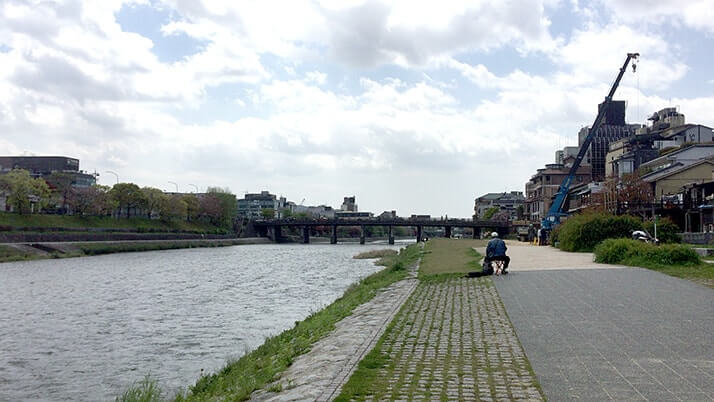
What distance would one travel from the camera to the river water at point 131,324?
13.7 metres

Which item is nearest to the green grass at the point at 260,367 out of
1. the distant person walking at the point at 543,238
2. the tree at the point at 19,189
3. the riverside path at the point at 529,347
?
the riverside path at the point at 529,347

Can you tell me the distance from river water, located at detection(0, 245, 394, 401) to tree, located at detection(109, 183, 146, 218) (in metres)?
60.8

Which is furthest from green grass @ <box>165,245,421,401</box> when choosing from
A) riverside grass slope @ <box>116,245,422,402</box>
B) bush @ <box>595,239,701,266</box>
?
bush @ <box>595,239,701,266</box>

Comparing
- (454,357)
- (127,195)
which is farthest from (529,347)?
(127,195)

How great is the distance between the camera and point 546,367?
8453mm

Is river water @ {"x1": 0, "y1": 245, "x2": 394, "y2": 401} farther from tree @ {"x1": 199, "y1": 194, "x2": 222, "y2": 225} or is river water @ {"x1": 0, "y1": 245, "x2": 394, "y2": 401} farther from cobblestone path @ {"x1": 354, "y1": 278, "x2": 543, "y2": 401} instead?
tree @ {"x1": 199, "y1": 194, "x2": 222, "y2": 225}

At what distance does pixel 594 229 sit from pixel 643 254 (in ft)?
41.3

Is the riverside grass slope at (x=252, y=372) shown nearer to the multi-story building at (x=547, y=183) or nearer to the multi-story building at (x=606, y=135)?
the multi-story building at (x=547, y=183)

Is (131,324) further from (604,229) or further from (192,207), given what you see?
(192,207)

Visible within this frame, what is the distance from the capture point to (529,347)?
9797 millimetres

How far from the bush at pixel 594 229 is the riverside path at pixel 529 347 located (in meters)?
20.0

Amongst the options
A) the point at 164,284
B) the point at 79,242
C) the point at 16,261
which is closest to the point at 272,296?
the point at 164,284

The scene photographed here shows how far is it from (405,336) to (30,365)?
931 cm

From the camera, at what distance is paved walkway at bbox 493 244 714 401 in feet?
24.6
